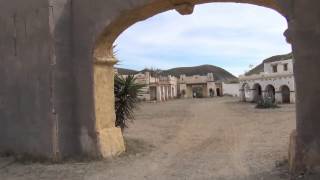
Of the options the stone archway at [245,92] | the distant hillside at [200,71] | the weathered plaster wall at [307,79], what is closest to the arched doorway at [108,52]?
the weathered plaster wall at [307,79]

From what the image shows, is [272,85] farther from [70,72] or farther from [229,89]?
[229,89]

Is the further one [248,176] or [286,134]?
[286,134]

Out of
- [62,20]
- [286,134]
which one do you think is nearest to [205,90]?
[286,134]

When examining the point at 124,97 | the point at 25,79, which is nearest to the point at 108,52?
the point at 25,79

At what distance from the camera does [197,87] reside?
64.9m

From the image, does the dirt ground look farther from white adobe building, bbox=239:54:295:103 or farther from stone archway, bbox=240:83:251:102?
stone archway, bbox=240:83:251:102

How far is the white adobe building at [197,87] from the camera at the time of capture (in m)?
62.8

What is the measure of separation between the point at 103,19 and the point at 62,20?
2.94 ft

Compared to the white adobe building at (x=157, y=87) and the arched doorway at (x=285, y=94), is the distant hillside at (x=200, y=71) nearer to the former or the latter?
the white adobe building at (x=157, y=87)

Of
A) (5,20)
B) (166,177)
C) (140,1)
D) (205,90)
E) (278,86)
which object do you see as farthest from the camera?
(205,90)

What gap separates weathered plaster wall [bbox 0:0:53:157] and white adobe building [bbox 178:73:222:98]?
174ft

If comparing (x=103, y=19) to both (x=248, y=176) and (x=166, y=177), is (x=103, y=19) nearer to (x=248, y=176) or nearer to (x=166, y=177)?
(x=166, y=177)

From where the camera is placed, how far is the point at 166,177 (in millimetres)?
6617

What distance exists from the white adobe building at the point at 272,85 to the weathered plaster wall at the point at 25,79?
2516 cm
